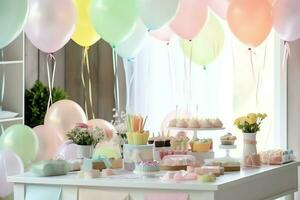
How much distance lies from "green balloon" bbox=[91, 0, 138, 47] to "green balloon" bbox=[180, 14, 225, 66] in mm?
888

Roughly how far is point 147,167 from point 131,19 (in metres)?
1.03

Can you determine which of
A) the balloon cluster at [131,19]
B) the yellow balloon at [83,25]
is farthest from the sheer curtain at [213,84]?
the yellow balloon at [83,25]

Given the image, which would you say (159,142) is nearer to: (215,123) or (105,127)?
(215,123)

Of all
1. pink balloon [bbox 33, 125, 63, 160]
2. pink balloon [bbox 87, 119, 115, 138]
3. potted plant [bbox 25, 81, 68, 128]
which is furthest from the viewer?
potted plant [bbox 25, 81, 68, 128]

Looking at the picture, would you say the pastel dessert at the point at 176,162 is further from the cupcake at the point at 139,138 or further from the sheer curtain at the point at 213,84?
the sheer curtain at the point at 213,84

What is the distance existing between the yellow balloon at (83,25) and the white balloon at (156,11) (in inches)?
22.0

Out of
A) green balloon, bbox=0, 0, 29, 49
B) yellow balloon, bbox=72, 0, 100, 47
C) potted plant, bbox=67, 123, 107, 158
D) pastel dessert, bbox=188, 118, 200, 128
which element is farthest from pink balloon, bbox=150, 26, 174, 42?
green balloon, bbox=0, 0, 29, 49

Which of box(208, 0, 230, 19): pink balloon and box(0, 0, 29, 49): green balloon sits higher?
box(208, 0, 230, 19): pink balloon

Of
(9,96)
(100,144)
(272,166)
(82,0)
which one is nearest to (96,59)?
(9,96)

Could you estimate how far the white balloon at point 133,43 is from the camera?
4.81 metres

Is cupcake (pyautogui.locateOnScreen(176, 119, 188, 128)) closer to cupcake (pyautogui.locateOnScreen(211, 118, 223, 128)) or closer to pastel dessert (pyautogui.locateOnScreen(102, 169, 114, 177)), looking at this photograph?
cupcake (pyautogui.locateOnScreen(211, 118, 223, 128))

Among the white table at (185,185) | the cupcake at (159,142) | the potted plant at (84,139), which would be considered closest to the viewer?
the white table at (185,185)

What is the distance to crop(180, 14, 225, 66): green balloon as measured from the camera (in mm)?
5148

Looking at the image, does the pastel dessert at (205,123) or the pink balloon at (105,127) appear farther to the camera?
the pastel dessert at (205,123)
